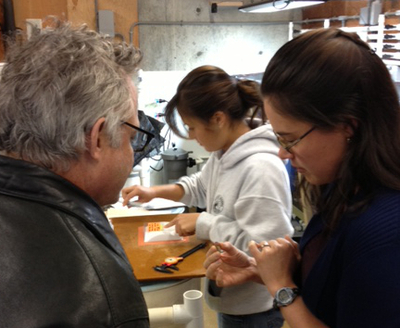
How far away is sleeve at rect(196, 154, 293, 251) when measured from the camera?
1.35 meters

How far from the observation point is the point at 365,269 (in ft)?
2.51

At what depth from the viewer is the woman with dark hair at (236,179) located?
4.49 feet

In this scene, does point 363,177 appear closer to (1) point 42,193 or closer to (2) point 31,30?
(1) point 42,193

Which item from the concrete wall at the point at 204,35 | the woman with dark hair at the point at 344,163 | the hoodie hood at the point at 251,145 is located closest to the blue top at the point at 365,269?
the woman with dark hair at the point at 344,163

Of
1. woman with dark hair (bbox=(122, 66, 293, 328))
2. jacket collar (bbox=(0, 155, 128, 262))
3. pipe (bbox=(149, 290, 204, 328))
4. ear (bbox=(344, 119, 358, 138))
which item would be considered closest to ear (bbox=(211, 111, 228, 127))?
woman with dark hair (bbox=(122, 66, 293, 328))

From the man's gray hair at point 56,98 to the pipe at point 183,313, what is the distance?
2.38 feet

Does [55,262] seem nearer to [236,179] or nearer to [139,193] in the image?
[236,179]

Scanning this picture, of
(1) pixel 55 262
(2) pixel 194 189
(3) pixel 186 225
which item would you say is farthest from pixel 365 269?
(2) pixel 194 189

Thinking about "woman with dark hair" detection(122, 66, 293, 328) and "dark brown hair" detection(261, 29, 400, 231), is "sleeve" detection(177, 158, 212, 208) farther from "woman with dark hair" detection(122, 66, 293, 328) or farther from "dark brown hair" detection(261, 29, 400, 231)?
"dark brown hair" detection(261, 29, 400, 231)

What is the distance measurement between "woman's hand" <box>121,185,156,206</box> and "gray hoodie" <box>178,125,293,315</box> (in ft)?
1.23

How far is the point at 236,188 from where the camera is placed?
1.46 m

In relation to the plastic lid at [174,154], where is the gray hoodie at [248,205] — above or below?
above

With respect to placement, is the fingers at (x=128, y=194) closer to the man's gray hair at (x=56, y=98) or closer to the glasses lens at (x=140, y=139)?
the glasses lens at (x=140, y=139)

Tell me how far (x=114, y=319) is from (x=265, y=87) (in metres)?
0.60
